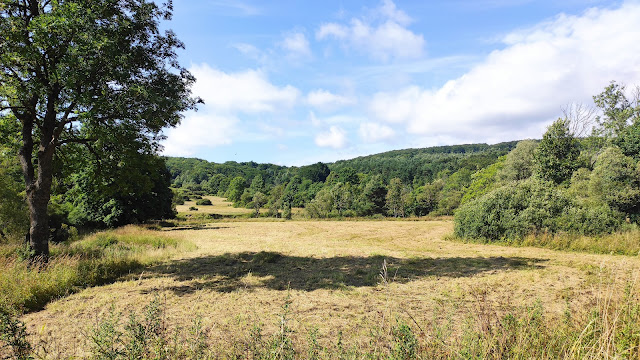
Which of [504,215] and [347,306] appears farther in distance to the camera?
[504,215]

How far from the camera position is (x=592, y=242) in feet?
48.9

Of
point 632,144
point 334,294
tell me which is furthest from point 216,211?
point 632,144

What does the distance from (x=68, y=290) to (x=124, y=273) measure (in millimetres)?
2366

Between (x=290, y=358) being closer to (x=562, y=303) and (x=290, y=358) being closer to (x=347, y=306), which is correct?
(x=347, y=306)

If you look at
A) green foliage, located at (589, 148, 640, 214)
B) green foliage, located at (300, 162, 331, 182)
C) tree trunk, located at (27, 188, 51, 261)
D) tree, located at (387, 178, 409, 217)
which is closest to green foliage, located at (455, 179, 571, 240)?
green foliage, located at (589, 148, 640, 214)

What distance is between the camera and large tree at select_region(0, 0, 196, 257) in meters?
8.35

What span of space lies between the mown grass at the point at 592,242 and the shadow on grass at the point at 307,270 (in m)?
4.52

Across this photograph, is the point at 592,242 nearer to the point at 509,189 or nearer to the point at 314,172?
the point at 509,189

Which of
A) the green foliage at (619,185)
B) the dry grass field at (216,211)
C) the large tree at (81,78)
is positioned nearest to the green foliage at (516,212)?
the green foliage at (619,185)

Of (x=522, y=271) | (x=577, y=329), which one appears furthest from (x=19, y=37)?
(x=522, y=271)

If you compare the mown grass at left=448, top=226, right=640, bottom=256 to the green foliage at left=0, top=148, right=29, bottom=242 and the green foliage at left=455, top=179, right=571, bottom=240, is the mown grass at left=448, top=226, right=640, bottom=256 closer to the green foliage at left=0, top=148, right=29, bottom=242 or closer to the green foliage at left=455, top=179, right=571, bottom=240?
the green foliage at left=455, top=179, right=571, bottom=240

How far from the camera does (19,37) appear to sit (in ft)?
26.7

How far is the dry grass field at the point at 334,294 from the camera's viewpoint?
5348 mm

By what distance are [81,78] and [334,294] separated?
9510mm
